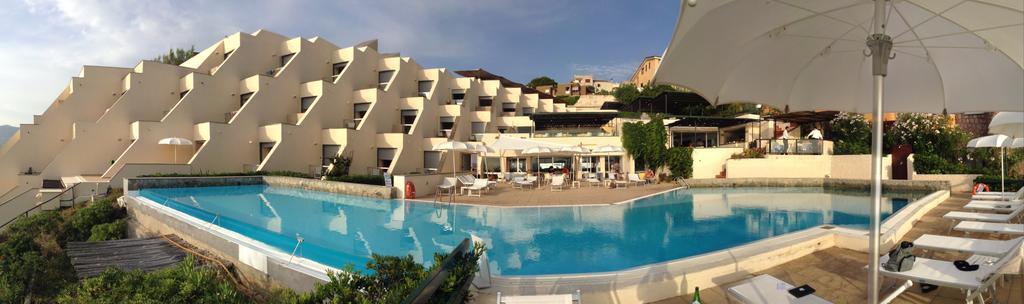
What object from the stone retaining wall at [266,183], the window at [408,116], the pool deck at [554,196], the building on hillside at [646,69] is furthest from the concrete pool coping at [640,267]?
the building on hillside at [646,69]

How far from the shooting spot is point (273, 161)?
21719mm

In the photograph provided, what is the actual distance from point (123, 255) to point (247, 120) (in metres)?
17.0

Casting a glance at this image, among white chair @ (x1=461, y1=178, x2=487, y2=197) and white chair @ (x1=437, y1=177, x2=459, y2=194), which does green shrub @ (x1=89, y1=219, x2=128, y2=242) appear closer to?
white chair @ (x1=437, y1=177, x2=459, y2=194)

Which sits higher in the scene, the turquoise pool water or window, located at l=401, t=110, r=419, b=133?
window, located at l=401, t=110, r=419, b=133

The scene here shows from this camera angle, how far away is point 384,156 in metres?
25.7

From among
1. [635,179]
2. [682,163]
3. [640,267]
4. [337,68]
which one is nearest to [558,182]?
[635,179]

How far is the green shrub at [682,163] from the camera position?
22.0 m

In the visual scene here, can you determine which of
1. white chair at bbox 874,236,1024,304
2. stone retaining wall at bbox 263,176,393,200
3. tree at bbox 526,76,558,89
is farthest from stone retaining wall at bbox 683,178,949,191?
tree at bbox 526,76,558,89

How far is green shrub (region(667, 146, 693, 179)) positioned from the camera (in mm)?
21984

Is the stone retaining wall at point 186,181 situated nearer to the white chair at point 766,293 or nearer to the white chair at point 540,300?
the white chair at point 540,300

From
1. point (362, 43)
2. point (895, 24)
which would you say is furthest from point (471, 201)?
point (362, 43)

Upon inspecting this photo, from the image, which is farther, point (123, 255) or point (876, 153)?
point (123, 255)

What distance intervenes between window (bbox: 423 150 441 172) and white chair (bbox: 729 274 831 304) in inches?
915

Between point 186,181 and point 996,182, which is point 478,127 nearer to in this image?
point 186,181
